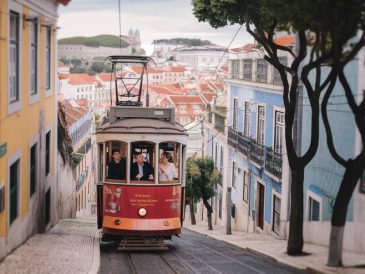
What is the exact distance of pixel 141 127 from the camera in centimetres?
1337

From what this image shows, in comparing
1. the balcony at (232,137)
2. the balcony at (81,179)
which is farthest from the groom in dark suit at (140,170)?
the balcony at (81,179)

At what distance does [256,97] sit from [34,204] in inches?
393

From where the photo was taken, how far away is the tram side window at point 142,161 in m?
13.2

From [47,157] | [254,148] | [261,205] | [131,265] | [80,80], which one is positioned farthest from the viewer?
[80,80]

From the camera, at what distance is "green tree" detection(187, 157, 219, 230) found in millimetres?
28156

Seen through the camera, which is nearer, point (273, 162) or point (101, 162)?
point (101, 162)

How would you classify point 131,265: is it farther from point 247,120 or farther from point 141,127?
point 247,120

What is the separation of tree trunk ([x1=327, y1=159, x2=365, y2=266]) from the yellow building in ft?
17.3

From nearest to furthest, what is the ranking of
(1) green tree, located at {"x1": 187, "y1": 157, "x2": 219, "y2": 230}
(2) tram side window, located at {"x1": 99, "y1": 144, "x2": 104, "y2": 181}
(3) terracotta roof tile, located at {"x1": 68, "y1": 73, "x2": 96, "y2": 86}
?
(2) tram side window, located at {"x1": 99, "y1": 144, "x2": 104, "y2": 181} → (1) green tree, located at {"x1": 187, "y1": 157, "x2": 219, "y2": 230} → (3) terracotta roof tile, located at {"x1": 68, "y1": 73, "x2": 96, "y2": 86}

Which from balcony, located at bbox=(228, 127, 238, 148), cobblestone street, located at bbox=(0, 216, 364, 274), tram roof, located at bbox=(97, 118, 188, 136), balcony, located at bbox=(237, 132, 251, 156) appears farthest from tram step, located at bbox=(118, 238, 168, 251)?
balcony, located at bbox=(228, 127, 238, 148)

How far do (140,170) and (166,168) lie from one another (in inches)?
21.0

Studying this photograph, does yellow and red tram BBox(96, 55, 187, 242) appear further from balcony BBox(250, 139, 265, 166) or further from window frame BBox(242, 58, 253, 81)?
window frame BBox(242, 58, 253, 81)

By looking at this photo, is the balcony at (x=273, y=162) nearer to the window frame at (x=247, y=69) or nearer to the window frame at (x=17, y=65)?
the window frame at (x=247, y=69)

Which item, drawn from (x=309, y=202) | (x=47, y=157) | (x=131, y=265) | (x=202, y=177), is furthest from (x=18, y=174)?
(x=202, y=177)
